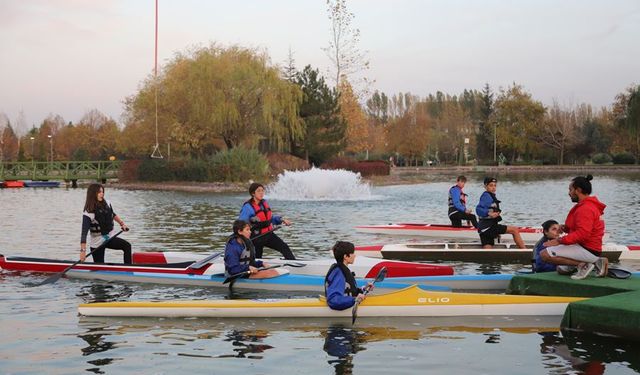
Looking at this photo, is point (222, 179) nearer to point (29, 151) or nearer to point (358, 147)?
point (358, 147)

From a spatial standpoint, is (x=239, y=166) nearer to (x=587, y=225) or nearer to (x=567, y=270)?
(x=567, y=270)

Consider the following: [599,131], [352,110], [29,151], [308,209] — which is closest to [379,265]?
[308,209]

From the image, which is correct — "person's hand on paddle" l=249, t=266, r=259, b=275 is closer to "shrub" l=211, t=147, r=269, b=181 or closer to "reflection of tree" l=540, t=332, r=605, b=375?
"reflection of tree" l=540, t=332, r=605, b=375

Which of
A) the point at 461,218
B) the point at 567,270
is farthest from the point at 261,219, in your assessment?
the point at 461,218

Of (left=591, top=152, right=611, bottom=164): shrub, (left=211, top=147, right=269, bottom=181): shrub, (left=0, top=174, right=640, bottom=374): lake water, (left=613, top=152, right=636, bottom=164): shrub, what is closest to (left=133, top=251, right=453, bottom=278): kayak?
(left=0, top=174, right=640, bottom=374): lake water

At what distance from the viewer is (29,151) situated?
11056cm

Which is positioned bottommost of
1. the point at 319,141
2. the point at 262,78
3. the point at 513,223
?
the point at 513,223

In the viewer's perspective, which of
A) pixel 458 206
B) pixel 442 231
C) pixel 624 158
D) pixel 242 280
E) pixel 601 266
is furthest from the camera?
pixel 624 158

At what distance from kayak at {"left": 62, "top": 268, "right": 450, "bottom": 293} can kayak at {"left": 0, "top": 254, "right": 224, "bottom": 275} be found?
0.25 ft

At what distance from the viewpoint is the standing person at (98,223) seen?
1212cm

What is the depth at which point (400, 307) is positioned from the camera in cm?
963

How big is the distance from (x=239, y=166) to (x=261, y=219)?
36.3 meters

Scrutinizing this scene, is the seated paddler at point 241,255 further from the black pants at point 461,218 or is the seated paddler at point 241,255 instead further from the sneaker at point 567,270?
the black pants at point 461,218

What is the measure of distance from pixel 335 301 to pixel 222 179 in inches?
1586
